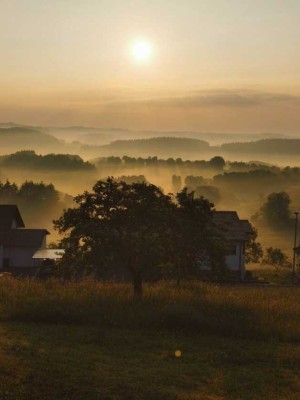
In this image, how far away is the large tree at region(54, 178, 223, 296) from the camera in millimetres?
24109

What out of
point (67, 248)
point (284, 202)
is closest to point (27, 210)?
point (284, 202)

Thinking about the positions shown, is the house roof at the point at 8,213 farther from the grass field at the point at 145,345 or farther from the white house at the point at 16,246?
the grass field at the point at 145,345

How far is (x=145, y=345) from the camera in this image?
16.5m

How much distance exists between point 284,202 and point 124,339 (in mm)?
132585

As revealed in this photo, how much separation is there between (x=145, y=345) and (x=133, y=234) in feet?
29.3

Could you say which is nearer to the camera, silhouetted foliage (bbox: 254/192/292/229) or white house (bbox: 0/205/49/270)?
white house (bbox: 0/205/49/270)

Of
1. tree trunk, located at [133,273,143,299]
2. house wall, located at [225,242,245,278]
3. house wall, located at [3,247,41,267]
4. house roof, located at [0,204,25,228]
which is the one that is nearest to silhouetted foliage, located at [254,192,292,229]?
house wall, located at [225,242,245,278]

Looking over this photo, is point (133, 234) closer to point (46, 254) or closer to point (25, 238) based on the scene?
point (46, 254)

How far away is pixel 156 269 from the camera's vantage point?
80.6 ft

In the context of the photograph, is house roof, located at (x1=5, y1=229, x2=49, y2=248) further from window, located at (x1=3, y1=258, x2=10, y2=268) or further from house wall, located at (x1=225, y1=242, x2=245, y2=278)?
house wall, located at (x1=225, y1=242, x2=245, y2=278)

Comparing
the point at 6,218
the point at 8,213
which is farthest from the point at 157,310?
the point at 8,213

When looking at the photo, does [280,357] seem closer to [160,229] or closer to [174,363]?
[174,363]

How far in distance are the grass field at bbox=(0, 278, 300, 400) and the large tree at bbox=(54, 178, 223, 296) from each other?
1325 mm

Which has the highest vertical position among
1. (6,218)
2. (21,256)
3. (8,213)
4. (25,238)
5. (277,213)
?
(277,213)
